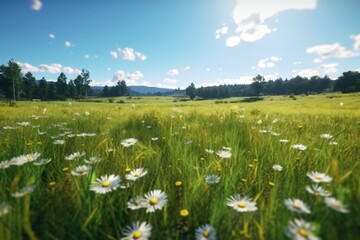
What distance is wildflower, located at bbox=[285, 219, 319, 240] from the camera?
3.06 ft

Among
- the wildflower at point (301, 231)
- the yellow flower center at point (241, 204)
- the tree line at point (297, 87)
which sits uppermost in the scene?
the tree line at point (297, 87)

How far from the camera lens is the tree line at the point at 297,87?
99.4 meters

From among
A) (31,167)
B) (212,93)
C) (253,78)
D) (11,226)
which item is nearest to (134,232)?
(11,226)

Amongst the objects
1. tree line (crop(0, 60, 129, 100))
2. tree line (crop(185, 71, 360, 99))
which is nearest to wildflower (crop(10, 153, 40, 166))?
tree line (crop(0, 60, 129, 100))

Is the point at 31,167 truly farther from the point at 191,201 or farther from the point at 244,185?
the point at 244,185

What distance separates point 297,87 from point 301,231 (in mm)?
149563

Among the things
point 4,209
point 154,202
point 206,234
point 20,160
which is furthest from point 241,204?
point 20,160

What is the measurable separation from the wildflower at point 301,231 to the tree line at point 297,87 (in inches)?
4360

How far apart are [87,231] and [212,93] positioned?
157 meters

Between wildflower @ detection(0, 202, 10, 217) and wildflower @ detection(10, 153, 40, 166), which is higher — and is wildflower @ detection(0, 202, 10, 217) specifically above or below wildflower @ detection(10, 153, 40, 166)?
below

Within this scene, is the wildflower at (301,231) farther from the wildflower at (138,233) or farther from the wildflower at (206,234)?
the wildflower at (138,233)

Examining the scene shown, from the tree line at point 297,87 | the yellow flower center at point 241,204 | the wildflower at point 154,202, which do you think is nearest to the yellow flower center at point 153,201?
the wildflower at point 154,202

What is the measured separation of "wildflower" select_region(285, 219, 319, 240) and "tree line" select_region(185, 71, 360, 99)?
363 feet

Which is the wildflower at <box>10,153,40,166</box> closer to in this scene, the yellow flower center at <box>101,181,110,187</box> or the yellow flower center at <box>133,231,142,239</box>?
the yellow flower center at <box>101,181,110,187</box>
